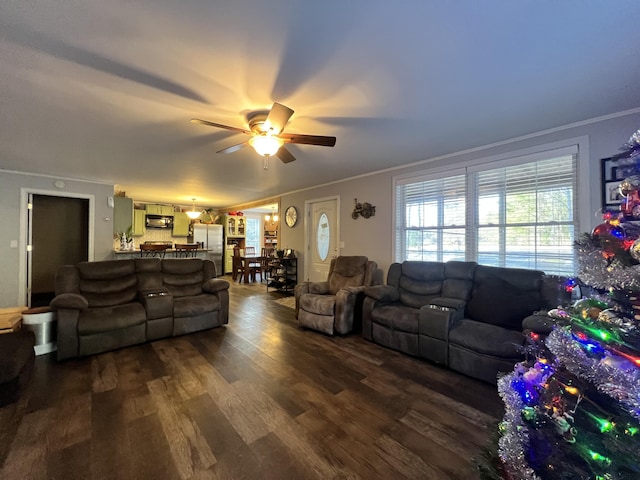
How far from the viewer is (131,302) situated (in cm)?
344

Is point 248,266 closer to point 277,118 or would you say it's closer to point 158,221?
point 158,221

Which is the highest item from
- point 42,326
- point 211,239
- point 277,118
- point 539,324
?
point 277,118

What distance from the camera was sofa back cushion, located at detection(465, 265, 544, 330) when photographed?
259 centimetres

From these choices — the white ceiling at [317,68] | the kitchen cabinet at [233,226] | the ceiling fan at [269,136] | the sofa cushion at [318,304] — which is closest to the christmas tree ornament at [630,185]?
the white ceiling at [317,68]

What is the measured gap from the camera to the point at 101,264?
350cm

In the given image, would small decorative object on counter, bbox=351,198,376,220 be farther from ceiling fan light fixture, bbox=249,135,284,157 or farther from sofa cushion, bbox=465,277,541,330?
ceiling fan light fixture, bbox=249,135,284,157

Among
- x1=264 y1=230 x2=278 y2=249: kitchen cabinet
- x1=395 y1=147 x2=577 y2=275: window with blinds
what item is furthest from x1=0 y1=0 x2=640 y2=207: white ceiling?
x1=264 y1=230 x2=278 y2=249: kitchen cabinet

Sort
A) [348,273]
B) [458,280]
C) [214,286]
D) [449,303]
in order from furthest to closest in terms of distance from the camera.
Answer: [348,273] < [214,286] < [458,280] < [449,303]

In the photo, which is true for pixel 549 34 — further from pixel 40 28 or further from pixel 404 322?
pixel 40 28

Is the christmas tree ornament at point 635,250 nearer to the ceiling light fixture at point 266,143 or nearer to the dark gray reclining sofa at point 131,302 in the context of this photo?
the ceiling light fixture at point 266,143

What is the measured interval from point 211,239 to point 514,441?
868 centimetres

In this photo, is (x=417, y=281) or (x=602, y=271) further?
(x=417, y=281)

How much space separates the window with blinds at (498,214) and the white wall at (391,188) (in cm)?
12

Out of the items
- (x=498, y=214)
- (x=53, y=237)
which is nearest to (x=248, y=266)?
(x=53, y=237)
